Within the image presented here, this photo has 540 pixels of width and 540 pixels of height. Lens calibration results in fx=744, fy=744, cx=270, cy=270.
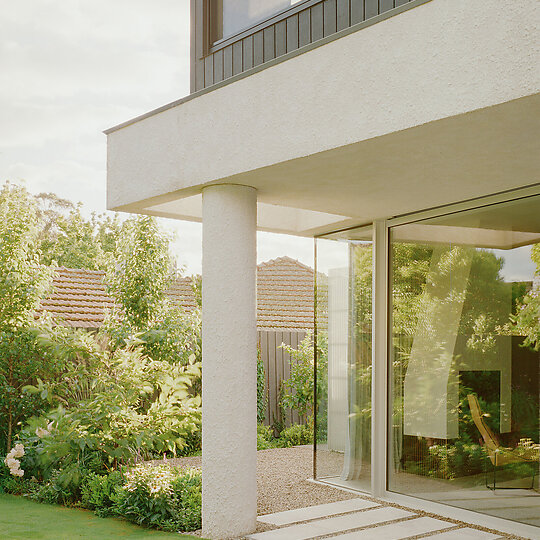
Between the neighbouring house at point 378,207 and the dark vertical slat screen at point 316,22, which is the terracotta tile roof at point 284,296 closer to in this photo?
the neighbouring house at point 378,207

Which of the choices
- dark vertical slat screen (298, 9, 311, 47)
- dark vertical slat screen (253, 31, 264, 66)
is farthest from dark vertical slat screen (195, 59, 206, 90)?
dark vertical slat screen (298, 9, 311, 47)

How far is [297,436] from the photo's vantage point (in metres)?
13.3

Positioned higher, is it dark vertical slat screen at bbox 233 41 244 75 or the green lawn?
dark vertical slat screen at bbox 233 41 244 75

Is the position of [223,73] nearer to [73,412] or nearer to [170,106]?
[170,106]

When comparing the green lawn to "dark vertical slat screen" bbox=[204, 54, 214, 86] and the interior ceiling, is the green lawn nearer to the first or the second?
the interior ceiling

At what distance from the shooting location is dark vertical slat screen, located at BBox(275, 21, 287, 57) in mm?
6857

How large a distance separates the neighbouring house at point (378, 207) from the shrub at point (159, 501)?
1.50ft

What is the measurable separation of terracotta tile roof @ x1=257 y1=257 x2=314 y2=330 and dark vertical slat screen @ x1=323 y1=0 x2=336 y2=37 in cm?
1063

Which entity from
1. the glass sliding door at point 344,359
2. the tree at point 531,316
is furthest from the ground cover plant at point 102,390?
the tree at point 531,316

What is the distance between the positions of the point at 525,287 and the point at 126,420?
4.85 metres

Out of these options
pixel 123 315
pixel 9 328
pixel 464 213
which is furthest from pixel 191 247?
pixel 464 213

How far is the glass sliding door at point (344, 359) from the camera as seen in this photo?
9.18 m

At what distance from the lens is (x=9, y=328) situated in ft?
34.4

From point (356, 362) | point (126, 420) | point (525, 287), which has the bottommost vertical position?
point (126, 420)
